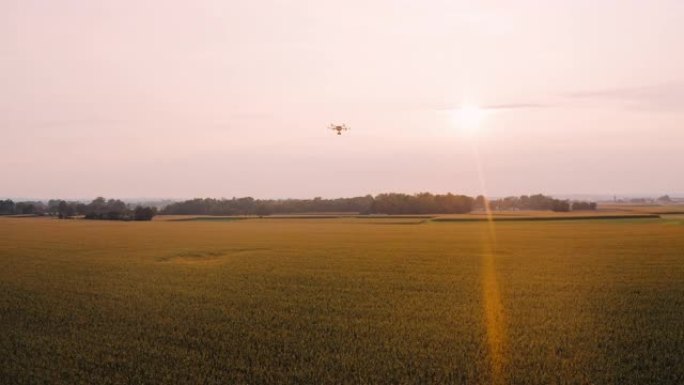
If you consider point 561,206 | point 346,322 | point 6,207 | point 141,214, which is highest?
point 6,207

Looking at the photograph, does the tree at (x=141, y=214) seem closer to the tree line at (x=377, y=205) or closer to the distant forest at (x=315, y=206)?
the distant forest at (x=315, y=206)

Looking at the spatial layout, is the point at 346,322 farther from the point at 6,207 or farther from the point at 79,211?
the point at 6,207

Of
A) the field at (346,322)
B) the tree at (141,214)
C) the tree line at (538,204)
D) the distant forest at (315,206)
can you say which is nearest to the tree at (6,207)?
the distant forest at (315,206)

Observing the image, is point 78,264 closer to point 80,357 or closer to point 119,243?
point 119,243

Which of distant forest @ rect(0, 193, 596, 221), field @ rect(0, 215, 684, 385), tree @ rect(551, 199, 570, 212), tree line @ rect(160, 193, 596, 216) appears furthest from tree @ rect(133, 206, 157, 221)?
field @ rect(0, 215, 684, 385)

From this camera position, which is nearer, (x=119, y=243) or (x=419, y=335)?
(x=419, y=335)

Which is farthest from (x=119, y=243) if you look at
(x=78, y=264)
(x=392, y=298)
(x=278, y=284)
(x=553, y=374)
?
(x=553, y=374)

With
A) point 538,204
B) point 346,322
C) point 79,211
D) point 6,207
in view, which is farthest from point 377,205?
point 346,322

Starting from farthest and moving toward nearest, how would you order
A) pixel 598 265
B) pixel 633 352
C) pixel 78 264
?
1. pixel 78 264
2. pixel 598 265
3. pixel 633 352
